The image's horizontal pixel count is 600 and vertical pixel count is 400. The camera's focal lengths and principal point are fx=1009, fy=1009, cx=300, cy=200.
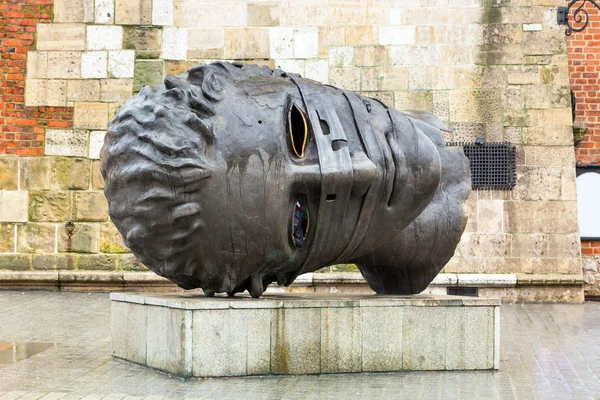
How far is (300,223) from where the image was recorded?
5.81 metres

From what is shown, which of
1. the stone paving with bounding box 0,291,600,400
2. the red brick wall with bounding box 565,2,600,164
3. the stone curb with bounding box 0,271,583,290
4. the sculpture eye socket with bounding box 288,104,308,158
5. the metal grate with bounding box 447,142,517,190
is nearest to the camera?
the stone paving with bounding box 0,291,600,400

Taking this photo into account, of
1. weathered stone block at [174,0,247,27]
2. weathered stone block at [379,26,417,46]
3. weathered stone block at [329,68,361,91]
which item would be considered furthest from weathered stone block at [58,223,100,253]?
weathered stone block at [379,26,417,46]

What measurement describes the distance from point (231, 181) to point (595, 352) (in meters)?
3.19

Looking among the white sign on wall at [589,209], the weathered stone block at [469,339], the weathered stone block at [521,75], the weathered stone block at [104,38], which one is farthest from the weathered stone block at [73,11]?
the weathered stone block at [469,339]

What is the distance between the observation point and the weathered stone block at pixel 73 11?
11.7 meters

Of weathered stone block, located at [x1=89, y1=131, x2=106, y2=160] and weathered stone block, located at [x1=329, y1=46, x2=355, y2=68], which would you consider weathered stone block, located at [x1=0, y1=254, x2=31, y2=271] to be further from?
weathered stone block, located at [x1=329, y1=46, x2=355, y2=68]

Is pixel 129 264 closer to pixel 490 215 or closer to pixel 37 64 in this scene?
pixel 37 64

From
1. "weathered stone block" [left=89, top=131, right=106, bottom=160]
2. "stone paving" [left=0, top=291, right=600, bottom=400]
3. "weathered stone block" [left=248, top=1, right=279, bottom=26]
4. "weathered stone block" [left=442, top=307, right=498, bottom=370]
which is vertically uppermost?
"weathered stone block" [left=248, top=1, right=279, bottom=26]

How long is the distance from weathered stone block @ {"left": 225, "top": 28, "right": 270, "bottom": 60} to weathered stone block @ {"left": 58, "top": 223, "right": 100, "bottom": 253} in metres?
2.61

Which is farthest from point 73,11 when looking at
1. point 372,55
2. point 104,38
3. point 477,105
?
point 477,105

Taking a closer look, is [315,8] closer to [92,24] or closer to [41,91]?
[92,24]

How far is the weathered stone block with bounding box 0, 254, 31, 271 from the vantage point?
11430mm

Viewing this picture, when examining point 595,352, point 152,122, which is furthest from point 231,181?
point 595,352

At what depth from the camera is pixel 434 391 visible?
5367 millimetres
